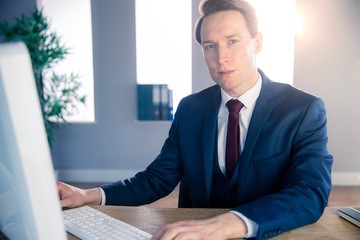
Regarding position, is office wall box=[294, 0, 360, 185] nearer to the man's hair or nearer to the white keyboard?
the man's hair

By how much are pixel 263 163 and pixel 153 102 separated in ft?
10.5

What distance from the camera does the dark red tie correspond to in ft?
4.77

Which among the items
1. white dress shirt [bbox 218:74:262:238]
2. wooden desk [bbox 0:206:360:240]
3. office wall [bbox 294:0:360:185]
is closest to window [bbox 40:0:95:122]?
office wall [bbox 294:0:360:185]

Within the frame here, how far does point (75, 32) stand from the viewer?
4535mm

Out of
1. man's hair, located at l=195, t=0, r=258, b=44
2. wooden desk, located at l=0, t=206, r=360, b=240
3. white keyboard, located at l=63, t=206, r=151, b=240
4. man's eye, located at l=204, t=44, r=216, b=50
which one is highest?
man's hair, located at l=195, t=0, r=258, b=44

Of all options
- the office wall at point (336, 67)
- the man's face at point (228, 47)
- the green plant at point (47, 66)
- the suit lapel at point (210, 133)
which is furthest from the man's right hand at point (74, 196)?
the office wall at point (336, 67)

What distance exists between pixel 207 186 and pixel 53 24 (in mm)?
3787

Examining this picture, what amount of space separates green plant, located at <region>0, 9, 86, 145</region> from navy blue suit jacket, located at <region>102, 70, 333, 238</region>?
2.55 metres

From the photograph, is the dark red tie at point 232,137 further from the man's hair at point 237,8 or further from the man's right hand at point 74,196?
the man's right hand at point 74,196

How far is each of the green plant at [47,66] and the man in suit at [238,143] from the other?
8.47 ft

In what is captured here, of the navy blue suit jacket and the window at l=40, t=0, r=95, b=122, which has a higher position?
the window at l=40, t=0, r=95, b=122

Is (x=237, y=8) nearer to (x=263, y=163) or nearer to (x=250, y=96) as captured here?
(x=250, y=96)

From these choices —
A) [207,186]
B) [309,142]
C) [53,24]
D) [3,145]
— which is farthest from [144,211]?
[53,24]

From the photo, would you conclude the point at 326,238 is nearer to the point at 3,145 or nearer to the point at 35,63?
the point at 3,145
